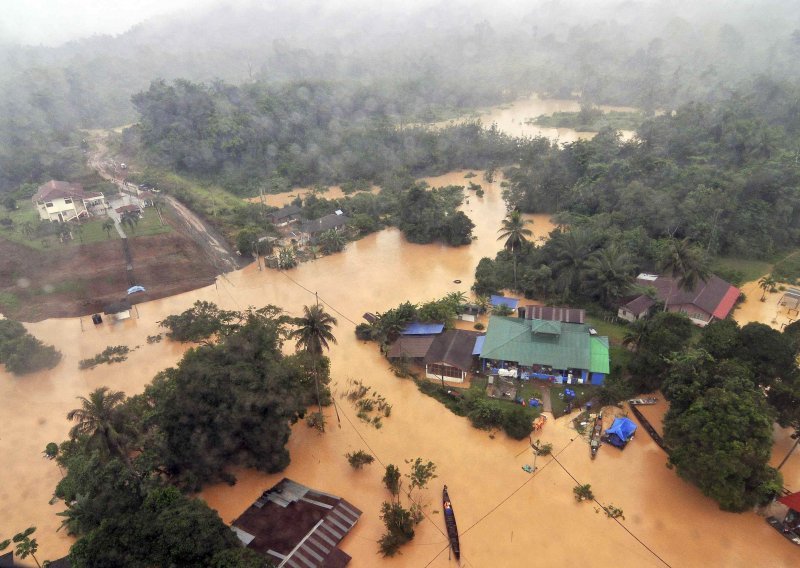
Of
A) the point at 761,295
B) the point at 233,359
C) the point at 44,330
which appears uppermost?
the point at 233,359

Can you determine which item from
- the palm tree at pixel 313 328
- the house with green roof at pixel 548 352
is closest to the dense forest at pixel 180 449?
the palm tree at pixel 313 328

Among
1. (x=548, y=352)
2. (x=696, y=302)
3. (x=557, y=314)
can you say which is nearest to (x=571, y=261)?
(x=557, y=314)

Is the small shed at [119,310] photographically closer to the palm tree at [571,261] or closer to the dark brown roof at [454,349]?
the dark brown roof at [454,349]

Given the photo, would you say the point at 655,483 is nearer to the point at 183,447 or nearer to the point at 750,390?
the point at 750,390

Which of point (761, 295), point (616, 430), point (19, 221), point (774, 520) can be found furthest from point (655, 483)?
point (19, 221)

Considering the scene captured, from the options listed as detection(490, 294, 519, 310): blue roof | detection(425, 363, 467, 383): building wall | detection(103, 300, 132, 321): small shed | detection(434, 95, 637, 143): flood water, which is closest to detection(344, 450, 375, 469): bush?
detection(425, 363, 467, 383): building wall

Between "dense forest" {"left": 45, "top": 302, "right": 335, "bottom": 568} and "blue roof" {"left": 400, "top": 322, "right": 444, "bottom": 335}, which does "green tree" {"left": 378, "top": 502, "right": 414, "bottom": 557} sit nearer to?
"dense forest" {"left": 45, "top": 302, "right": 335, "bottom": 568}

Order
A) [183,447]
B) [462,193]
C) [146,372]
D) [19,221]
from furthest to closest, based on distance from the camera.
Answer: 1. [462,193]
2. [19,221]
3. [146,372]
4. [183,447]
